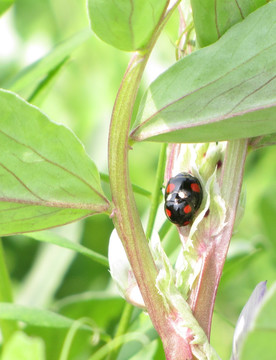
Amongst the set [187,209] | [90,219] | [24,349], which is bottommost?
[24,349]

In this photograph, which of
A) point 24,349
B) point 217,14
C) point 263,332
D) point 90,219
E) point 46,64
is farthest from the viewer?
point 90,219

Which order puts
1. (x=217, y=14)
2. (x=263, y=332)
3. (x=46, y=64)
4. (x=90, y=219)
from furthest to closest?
1. (x=90, y=219)
2. (x=46, y=64)
3. (x=217, y=14)
4. (x=263, y=332)

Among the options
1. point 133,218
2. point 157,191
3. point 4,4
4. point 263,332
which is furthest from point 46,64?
point 263,332

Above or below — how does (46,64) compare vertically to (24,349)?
above

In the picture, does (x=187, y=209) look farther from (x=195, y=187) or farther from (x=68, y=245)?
(x=68, y=245)

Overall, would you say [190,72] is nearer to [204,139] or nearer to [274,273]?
[204,139]

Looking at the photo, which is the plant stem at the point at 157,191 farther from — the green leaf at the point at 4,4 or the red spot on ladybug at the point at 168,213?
the green leaf at the point at 4,4

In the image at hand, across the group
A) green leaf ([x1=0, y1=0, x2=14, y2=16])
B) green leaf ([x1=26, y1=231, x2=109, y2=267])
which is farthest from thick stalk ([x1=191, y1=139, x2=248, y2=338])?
green leaf ([x1=0, y1=0, x2=14, y2=16])

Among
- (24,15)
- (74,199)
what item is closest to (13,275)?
(24,15)
